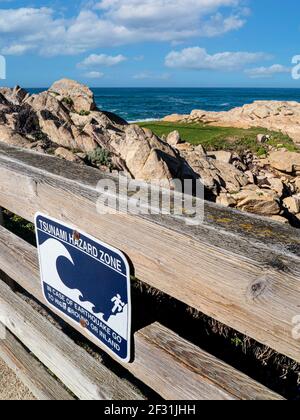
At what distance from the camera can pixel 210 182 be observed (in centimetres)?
1134

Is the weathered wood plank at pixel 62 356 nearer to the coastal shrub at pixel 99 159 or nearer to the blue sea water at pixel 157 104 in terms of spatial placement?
the coastal shrub at pixel 99 159

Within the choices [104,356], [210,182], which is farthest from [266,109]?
[104,356]

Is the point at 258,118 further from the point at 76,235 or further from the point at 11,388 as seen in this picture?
the point at 76,235

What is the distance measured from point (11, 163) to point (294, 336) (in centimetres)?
177

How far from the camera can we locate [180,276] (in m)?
1.38

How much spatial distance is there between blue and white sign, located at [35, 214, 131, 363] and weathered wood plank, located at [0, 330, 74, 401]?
577 millimetres

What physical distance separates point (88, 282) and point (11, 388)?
5.01 feet

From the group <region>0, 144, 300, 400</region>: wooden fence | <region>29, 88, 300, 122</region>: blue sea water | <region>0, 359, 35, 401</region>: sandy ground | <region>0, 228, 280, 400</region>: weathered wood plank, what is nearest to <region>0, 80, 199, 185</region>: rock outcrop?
<region>0, 359, 35, 401</region>: sandy ground

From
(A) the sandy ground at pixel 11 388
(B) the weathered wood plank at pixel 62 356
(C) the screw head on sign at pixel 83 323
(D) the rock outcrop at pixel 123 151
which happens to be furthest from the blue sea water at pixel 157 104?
(C) the screw head on sign at pixel 83 323

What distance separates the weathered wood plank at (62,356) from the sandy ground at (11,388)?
1.45 ft

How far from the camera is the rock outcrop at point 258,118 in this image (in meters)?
35.4

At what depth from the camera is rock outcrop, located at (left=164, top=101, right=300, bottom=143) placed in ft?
116

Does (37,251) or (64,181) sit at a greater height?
(64,181)

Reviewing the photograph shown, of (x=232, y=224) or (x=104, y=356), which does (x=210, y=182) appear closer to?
(x=104, y=356)
